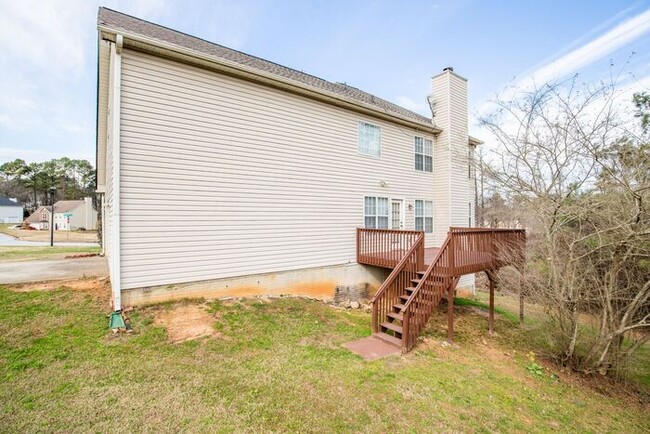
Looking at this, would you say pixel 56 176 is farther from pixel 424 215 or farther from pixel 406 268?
pixel 406 268

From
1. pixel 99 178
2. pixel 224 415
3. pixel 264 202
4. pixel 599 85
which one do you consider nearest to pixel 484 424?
pixel 224 415

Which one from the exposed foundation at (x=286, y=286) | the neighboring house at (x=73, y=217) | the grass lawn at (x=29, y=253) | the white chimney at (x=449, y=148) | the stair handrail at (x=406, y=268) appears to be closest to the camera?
the exposed foundation at (x=286, y=286)

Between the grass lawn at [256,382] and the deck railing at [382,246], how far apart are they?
275 centimetres

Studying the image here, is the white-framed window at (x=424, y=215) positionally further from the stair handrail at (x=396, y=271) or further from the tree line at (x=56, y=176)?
the tree line at (x=56, y=176)

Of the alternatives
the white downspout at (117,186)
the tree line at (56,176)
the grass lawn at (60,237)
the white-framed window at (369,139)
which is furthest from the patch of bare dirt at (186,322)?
the tree line at (56,176)

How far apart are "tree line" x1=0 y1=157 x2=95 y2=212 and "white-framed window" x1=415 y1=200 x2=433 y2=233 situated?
2730 inches

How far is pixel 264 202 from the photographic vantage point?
7969mm

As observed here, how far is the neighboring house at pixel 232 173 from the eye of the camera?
6.18m

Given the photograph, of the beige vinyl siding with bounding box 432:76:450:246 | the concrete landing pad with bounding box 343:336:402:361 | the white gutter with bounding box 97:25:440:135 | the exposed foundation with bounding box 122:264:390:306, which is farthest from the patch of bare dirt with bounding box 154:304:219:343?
the beige vinyl siding with bounding box 432:76:450:246

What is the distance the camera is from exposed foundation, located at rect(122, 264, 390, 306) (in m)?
6.41

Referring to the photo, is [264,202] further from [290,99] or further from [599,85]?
[599,85]

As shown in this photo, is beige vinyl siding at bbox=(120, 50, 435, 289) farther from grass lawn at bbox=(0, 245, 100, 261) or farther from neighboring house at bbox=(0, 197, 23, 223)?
neighboring house at bbox=(0, 197, 23, 223)

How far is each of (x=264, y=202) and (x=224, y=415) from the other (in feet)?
17.5

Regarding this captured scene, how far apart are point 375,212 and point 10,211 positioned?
77505 millimetres
